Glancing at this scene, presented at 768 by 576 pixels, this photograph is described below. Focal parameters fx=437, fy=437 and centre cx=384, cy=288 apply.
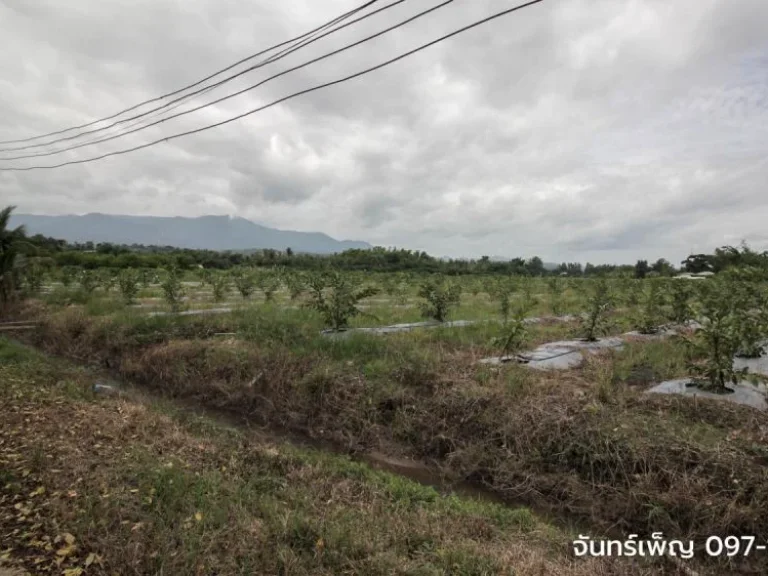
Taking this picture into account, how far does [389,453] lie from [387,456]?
5 centimetres

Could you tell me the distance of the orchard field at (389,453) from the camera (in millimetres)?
2955

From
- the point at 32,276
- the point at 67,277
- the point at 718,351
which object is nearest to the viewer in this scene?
the point at 718,351

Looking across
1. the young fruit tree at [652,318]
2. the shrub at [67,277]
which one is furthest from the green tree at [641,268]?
the shrub at [67,277]

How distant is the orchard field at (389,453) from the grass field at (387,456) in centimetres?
2

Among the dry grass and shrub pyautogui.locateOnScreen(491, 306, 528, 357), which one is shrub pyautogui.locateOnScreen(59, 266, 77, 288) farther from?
shrub pyautogui.locateOnScreen(491, 306, 528, 357)

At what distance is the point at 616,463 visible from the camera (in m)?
4.02

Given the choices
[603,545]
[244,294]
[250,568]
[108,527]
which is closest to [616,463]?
[603,545]

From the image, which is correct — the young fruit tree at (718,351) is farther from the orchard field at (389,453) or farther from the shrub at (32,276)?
the shrub at (32,276)

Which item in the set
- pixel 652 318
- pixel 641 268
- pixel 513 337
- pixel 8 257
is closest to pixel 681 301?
pixel 652 318

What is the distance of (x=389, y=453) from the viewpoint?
207 inches

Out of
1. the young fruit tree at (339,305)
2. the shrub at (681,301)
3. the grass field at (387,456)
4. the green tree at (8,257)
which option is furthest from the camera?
the green tree at (8,257)

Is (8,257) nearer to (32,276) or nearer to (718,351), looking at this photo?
(32,276)

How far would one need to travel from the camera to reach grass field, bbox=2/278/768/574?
294cm

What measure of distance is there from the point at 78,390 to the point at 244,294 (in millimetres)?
10099
